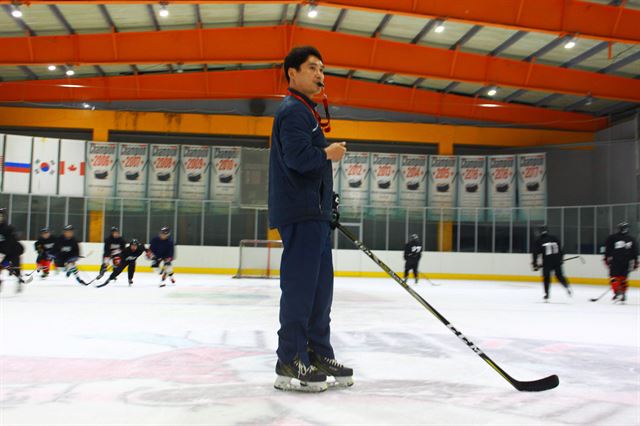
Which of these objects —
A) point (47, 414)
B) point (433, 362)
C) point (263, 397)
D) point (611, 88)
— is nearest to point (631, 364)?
point (433, 362)

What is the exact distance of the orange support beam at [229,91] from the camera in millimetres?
20234

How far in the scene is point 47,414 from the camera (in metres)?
2.30

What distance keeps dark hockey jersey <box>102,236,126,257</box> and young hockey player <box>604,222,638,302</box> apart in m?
9.85

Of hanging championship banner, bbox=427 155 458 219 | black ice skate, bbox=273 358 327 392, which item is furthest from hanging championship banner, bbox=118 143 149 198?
black ice skate, bbox=273 358 327 392

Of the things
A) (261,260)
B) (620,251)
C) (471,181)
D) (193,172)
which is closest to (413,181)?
(471,181)

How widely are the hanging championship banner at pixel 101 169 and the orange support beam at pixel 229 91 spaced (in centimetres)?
177

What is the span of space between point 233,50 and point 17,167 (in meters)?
9.15

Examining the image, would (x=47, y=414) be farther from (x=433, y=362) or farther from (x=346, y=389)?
(x=433, y=362)

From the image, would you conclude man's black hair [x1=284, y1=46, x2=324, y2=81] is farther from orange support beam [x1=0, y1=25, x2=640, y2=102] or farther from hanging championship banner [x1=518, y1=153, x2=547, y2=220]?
hanging championship banner [x1=518, y1=153, x2=547, y2=220]

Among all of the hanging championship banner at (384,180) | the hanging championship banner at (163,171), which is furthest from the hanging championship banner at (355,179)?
the hanging championship banner at (163,171)

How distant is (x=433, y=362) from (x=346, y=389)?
96 centimetres

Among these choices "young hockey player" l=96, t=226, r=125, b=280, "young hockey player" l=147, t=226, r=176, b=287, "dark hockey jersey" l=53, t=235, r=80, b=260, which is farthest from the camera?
"young hockey player" l=147, t=226, r=176, b=287

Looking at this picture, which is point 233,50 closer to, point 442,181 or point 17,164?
point 17,164

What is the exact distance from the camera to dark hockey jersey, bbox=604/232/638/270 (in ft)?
36.1
